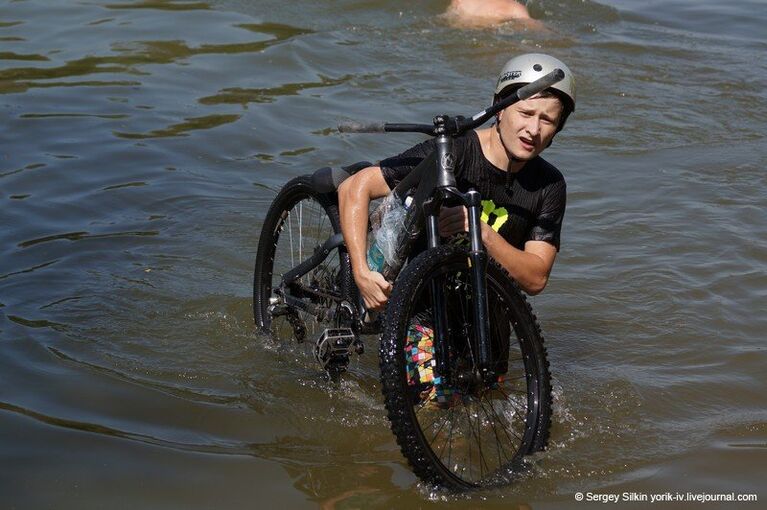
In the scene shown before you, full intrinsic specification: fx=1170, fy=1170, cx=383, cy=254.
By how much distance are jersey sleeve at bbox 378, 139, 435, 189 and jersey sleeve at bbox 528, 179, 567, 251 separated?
22.4 inches

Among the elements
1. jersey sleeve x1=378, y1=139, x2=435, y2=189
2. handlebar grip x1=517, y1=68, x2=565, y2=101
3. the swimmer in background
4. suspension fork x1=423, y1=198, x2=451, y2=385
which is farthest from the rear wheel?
the swimmer in background

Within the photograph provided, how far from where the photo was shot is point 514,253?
4.96 m

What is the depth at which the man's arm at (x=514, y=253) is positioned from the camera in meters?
4.87

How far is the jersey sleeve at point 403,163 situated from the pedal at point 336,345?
728mm

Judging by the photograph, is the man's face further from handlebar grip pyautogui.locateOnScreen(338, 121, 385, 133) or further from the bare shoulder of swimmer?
the bare shoulder of swimmer

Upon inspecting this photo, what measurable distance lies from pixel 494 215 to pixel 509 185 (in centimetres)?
15

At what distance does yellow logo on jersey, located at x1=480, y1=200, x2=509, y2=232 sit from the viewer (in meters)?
5.15

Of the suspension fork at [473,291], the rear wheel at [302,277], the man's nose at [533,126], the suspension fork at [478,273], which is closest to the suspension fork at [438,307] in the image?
the suspension fork at [473,291]

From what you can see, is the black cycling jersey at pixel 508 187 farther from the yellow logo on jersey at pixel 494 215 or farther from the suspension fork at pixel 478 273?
the suspension fork at pixel 478 273

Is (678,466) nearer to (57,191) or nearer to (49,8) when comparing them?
(57,191)

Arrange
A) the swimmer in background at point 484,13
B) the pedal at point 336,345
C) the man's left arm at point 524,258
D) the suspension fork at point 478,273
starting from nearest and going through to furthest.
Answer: the suspension fork at point 478,273 → the man's left arm at point 524,258 → the pedal at point 336,345 → the swimmer in background at point 484,13

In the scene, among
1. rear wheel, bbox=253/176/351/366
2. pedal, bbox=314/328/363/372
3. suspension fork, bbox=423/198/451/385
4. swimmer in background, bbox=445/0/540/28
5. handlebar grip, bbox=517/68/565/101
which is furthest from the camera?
swimmer in background, bbox=445/0/540/28

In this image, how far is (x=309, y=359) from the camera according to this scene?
6125mm

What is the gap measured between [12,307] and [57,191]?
86.1 inches
